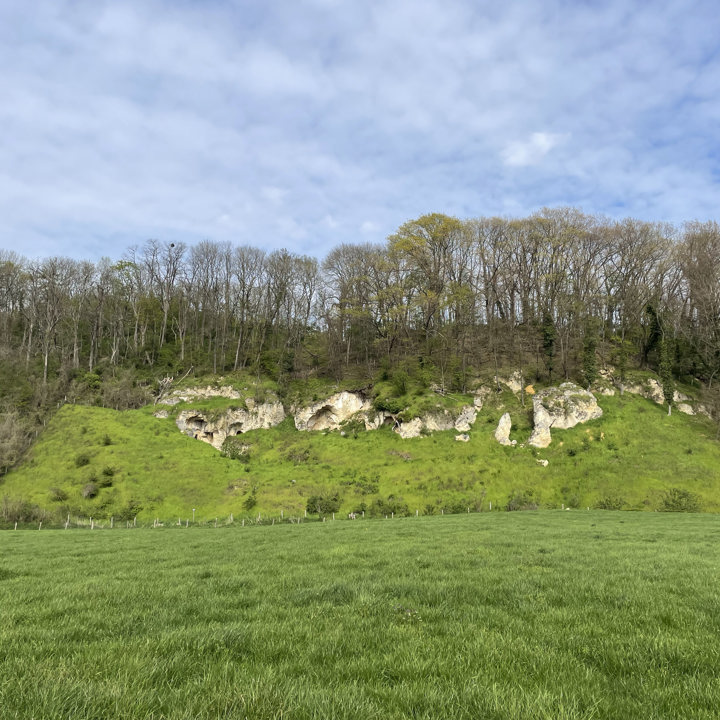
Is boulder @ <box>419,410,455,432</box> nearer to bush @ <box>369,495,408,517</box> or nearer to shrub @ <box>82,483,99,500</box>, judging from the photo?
bush @ <box>369,495,408,517</box>

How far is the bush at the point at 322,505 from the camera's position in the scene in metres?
36.2

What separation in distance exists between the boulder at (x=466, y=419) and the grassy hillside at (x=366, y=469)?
1028mm

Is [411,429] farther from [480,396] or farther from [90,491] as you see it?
[90,491]

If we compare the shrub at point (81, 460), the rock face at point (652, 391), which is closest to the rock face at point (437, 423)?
the rock face at point (652, 391)

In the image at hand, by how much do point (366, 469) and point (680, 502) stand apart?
28716mm

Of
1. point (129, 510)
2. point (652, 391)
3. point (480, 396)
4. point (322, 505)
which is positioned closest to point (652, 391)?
point (652, 391)

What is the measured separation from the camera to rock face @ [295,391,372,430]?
53.2 meters

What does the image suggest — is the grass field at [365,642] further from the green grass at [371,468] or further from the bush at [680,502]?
the bush at [680,502]

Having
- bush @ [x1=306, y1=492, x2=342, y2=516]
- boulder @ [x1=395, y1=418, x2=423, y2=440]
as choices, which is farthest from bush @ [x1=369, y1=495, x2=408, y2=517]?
boulder @ [x1=395, y1=418, x2=423, y2=440]

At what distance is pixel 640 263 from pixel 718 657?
223ft

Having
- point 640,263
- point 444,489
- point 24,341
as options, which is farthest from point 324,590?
point 24,341

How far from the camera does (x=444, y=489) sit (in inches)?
1551

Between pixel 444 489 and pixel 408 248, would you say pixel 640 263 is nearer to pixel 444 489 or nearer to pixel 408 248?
pixel 408 248

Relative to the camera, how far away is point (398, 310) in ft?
187
